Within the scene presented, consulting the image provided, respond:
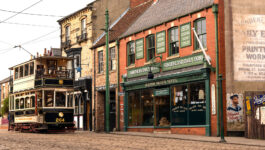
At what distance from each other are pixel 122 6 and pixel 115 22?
1.45 m

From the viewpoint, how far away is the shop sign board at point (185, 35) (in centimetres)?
2434

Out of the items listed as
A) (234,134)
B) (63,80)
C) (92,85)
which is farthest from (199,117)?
(92,85)

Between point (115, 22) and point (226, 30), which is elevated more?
point (115, 22)

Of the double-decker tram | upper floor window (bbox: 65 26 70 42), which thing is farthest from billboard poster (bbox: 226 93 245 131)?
upper floor window (bbox: 65 26 70 42)

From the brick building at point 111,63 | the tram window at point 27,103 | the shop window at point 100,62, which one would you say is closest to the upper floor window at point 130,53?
the brick building at point 111,63

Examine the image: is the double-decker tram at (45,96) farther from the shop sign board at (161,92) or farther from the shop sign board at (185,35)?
the shop sign board at (185,35)

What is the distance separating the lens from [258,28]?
23.3m

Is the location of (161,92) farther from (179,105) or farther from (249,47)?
(249,47)

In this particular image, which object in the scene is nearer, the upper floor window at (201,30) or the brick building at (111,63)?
the upper floor window at (201,30)

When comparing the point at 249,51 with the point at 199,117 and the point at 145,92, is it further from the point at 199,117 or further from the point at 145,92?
the point at 145,92

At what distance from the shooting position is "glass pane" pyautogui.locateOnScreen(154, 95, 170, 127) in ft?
85.0

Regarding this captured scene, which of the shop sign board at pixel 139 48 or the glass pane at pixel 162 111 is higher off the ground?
the shop sign board at pixel 139 48

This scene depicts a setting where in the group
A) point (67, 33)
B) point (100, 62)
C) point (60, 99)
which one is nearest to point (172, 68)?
point (60, 99)

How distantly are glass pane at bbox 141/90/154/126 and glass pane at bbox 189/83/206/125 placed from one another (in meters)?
4.23
